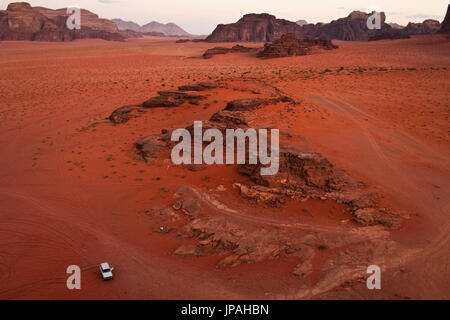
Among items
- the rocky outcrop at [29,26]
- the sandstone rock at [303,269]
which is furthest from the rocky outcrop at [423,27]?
the sandstone rock at [303,269]

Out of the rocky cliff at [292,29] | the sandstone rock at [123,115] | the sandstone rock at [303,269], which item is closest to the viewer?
the sandstone rock at [303,269]

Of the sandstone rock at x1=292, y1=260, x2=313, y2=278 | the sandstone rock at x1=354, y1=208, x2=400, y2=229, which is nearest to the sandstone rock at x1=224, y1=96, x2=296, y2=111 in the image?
the sandstone rock at x1=354, y1=208, x2=400, y2=229

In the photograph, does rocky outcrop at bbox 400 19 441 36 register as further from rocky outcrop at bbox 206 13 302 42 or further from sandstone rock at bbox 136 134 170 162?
sandstone rock at bbox 136 134 170 162

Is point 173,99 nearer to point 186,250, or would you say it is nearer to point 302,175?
point 302,175

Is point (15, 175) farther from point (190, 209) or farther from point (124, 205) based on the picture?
point (190, 209)

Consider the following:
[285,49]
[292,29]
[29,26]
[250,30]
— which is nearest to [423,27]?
[292,29]

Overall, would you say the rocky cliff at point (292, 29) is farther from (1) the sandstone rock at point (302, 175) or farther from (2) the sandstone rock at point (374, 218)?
(2) the sandstone rock at point (374, 218)
